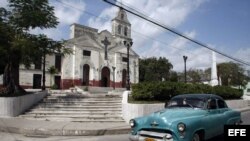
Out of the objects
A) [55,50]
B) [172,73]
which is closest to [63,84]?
[55,50]

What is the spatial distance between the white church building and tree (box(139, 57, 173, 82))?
11.8 m

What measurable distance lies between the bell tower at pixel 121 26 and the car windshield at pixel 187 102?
55296 mm

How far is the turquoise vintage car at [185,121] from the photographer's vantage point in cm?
845

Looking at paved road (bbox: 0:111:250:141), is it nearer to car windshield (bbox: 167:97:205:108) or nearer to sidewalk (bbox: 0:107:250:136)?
sidewalk (bbox: 0:107:250:136)

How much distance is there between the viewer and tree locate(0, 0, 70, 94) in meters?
18.4

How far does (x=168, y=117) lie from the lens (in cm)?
879

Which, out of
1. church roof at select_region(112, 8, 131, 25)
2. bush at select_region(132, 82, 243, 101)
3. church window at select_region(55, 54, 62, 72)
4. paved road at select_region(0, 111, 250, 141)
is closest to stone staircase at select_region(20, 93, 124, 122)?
bush at select_region(132, 82, 243, 101)

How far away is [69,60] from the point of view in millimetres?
48500

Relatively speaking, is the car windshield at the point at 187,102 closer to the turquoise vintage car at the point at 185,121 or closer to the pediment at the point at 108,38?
the turquoise vintage car at the point at 185,121

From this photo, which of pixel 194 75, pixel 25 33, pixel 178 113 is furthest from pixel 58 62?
pixel 194 75

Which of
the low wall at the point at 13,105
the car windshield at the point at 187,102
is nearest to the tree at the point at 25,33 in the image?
the low wall at the point at 13,105

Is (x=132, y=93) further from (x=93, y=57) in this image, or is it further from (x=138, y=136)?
(x=93, y=57)

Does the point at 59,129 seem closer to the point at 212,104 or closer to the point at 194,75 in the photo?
the point at 212,104

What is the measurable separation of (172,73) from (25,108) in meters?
61.1
